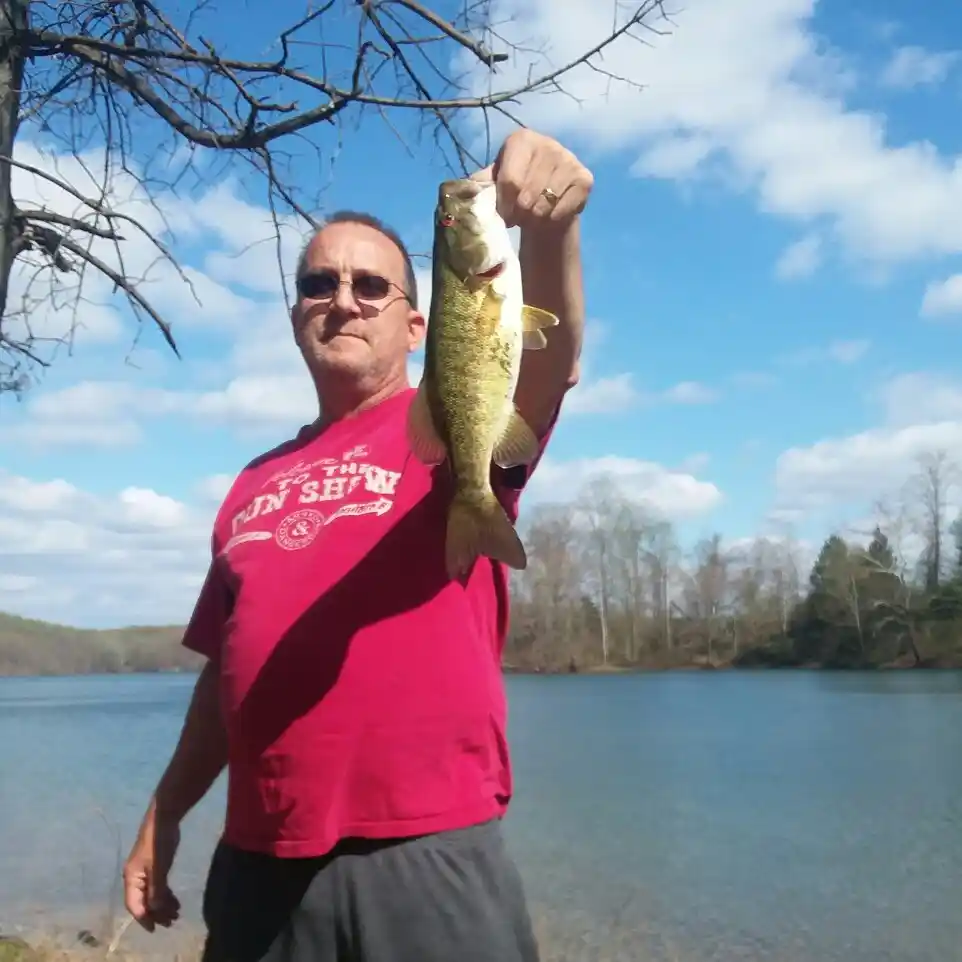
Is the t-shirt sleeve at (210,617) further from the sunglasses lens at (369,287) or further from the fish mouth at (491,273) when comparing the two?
the fish mouth at (491,273)

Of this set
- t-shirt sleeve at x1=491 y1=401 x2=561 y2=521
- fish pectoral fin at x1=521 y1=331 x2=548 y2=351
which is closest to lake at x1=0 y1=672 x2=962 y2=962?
t-shirt sleeve at x1=491 y1=401 x2=561 y2=521

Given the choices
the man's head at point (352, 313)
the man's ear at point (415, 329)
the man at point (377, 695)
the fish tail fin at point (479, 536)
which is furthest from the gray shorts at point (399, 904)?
the man's ear at point (415, 329)

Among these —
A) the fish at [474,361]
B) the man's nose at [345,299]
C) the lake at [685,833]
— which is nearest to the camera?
the fish at [474,361]

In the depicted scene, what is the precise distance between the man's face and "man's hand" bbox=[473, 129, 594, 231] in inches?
24.6

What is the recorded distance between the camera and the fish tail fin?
2037mm

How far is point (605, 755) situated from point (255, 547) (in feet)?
74.3

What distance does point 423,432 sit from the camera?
83.7 inches

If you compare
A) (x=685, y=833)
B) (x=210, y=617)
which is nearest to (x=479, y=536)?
(x=210, y=617)

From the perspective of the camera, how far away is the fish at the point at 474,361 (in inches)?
Answer: 77.9

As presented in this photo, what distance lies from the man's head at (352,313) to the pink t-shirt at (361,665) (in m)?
0.20

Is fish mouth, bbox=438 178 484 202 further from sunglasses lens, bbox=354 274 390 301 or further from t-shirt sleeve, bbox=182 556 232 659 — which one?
t-shirt sleeve, bbox=182 556 232 659

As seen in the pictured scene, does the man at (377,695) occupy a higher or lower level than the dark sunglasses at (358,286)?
lower

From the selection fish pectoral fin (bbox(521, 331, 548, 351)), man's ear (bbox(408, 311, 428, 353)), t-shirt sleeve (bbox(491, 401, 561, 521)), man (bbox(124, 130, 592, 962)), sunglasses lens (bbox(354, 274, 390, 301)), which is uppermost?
sunglasses lens (bbox(354, 274, 390, 301))

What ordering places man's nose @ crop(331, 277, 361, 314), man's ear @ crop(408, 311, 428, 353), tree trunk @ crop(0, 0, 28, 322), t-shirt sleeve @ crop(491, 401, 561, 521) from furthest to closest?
tree trunk @ crop(0, 0, 28, 322)
man's ear @ crop(408, 311, 428, 353)
man's nose @ crop(331, 277, 361, 314)
t-shirt sleeve @ crop(491, 401, 561, 521)
